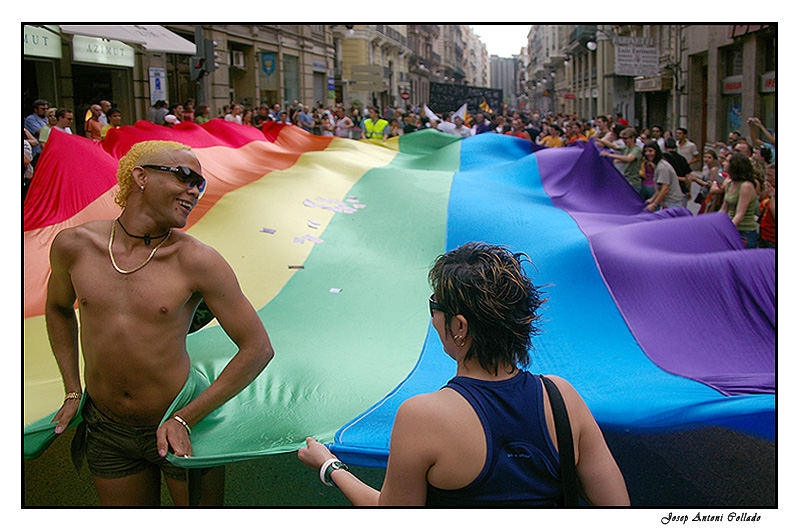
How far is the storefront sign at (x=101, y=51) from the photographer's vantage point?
38.8 ft

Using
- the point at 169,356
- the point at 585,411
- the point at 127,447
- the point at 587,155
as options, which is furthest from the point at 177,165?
the point at 587,155

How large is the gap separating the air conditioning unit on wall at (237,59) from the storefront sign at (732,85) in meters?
13.0

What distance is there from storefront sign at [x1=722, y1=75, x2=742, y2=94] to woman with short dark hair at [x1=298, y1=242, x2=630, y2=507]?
54.0ft

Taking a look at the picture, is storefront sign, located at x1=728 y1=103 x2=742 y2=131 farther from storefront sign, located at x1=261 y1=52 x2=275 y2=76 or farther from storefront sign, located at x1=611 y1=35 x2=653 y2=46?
storefront sign, located at x1=261 y1=52 x2=275 y2=76

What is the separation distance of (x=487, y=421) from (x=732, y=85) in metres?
17.3

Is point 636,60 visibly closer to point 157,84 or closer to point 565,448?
point 157,84

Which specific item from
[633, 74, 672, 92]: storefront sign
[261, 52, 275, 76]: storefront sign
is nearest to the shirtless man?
[261, 52, 275, 76]: storefront sign

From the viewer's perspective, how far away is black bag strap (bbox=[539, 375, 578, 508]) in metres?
1.68

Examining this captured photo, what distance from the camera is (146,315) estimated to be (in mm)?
2400

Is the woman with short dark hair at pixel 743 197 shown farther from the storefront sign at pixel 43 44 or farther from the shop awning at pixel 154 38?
the storefront sign at pixel 43 44

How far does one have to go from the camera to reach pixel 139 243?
8.07 feet

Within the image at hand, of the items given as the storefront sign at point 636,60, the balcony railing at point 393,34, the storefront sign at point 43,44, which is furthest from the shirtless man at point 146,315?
the balcony railing at point 393,34

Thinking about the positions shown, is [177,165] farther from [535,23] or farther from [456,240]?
[456,240]

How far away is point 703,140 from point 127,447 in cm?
1945
